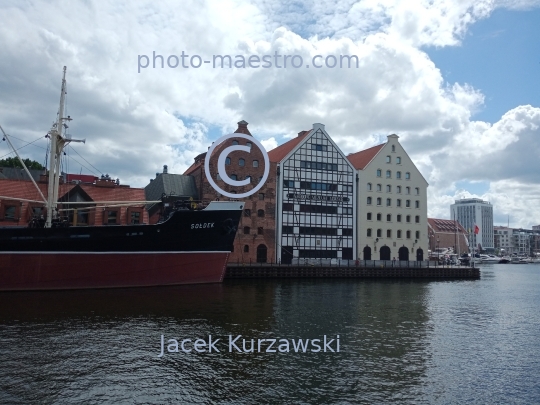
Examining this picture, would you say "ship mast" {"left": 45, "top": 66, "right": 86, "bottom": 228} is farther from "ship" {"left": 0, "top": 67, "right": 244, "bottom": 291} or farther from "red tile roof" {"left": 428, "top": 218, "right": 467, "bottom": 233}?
"red tile roof" {"left": 428, "top": 218, "right": 467, "bottom": 233}

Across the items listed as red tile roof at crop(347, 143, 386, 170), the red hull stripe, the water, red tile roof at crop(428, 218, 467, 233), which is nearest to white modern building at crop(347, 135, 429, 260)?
red tile roof at crop(347, 143, 386, 170)

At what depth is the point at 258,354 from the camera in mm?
14734

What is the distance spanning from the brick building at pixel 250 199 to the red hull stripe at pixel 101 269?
16.4m

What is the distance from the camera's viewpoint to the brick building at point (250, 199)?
4897cm

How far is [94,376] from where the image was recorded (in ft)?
40.3

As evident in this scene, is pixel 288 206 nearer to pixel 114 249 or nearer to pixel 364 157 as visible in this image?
pixel 364 157

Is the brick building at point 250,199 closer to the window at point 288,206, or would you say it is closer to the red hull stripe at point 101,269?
the window at point 288,206

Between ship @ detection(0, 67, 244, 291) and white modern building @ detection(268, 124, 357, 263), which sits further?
white modern building @ detection(268, 124, 357, 263)

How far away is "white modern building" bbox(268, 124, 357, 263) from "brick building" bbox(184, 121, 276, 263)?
4.90ft

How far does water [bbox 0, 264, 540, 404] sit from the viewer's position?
1153 centimetres

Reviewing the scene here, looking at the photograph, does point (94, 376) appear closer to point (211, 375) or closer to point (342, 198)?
point (211, 375)

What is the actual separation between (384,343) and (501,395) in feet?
16.9

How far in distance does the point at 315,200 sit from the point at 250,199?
877 cm

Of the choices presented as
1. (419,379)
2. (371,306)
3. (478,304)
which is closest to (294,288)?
(371,306)
